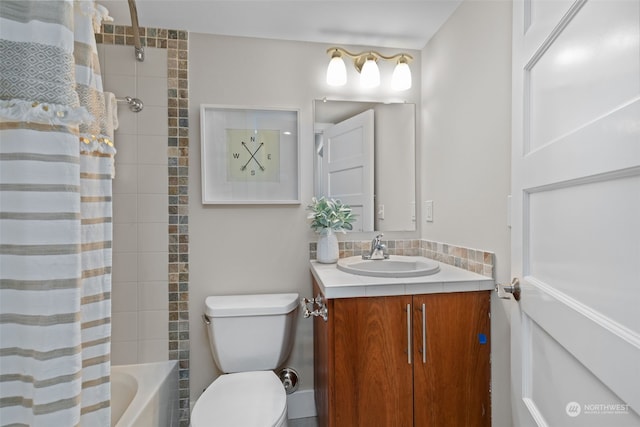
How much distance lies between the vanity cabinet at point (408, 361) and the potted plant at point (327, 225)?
545 mm

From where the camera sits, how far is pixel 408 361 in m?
1.27

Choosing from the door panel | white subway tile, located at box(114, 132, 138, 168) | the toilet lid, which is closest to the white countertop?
the toilet lid

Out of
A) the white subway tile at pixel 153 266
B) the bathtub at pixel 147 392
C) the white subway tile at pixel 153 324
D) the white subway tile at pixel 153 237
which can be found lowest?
the bathtub at pixel 147 392

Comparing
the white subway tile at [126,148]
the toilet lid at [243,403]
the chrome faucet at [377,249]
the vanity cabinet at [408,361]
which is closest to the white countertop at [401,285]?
the vanity cabinet at [408,361]

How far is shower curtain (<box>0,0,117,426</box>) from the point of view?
58 cm

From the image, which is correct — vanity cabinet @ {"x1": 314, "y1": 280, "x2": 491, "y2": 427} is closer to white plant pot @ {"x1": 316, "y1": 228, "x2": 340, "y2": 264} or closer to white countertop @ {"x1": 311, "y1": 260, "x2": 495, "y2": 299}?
white countertop @ {"x1": 311, "y1": 260, "x2": 495, "y2": 299}

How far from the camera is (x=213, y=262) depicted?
180 centimetres

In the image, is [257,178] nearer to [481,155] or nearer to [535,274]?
[481,155]

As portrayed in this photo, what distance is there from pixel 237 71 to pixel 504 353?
1859 mm

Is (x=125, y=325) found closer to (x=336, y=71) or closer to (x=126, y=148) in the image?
(x=126, y=148)

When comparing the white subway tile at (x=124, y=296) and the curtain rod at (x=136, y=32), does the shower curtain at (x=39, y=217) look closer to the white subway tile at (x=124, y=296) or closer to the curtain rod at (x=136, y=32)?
the curtain rod at (x=136, y=32)

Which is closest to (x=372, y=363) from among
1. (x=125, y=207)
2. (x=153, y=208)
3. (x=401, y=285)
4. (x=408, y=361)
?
(x=408, y=361)

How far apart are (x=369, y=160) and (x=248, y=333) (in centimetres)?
115

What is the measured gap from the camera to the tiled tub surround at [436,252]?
1383 millimetres
